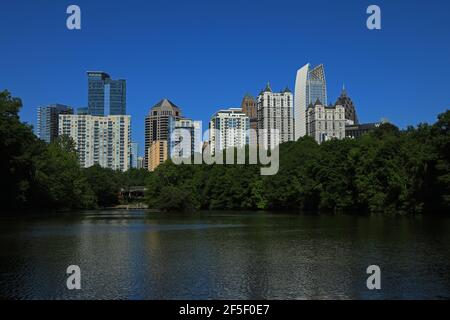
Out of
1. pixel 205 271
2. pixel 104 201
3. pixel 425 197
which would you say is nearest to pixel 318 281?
pixel 205 271

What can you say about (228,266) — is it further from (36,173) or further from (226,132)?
(226,132)

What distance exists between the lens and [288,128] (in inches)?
7633

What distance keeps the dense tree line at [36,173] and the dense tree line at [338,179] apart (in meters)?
16.8

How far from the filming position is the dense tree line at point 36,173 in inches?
2589

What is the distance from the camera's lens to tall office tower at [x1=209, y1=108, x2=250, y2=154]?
138625mm

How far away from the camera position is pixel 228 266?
74.1 feet

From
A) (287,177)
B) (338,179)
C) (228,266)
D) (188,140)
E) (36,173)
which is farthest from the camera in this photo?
(188,140)

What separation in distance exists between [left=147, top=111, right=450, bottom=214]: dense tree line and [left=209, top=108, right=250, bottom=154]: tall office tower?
740 inches

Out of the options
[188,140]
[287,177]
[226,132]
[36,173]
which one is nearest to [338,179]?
[287,177]

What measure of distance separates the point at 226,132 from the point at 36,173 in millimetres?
65647

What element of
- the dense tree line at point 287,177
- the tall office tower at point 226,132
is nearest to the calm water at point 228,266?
the dense tree line at point 287,177

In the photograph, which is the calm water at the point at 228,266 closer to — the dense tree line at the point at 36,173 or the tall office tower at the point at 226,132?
the dense tree line at the point at 36,173

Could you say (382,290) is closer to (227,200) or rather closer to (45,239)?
(45,239)

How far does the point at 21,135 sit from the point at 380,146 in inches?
1805
